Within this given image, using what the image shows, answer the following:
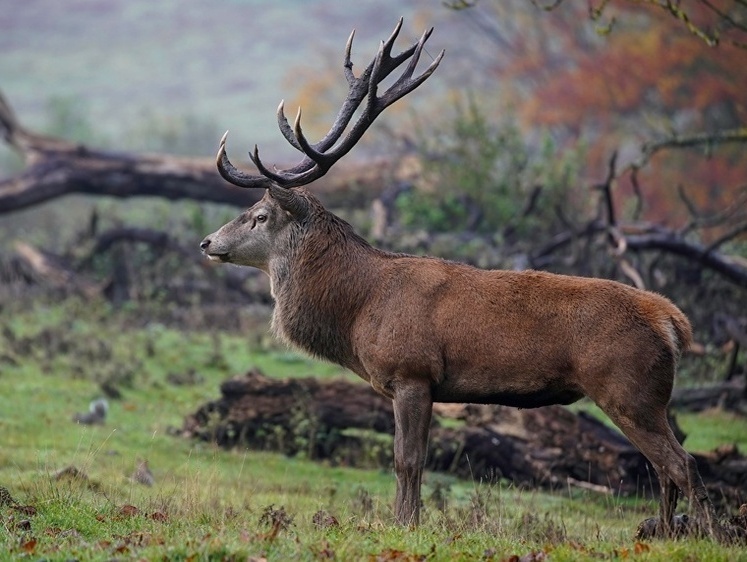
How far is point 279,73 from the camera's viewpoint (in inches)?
3374

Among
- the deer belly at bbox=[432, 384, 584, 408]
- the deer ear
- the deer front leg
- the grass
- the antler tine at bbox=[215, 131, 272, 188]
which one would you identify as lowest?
the grass

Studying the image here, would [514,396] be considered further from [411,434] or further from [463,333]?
[411,434]

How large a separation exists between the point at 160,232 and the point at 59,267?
1.83m

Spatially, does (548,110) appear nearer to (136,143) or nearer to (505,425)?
(136,143)

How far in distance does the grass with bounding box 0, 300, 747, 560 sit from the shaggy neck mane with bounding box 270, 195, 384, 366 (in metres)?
1.20

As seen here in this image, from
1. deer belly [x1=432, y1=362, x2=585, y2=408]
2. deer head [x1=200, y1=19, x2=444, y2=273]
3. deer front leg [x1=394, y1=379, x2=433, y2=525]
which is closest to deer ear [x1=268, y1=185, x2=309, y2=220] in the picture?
deer head [x1=200, y1=19, x2=444, y2=273]

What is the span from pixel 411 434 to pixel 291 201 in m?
2.14

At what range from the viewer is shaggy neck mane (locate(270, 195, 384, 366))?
9109mm

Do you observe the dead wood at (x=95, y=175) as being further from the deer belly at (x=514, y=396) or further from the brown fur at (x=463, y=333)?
the deer belly at (x=514, y=396)

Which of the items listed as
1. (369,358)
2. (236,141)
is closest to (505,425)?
(369,358)

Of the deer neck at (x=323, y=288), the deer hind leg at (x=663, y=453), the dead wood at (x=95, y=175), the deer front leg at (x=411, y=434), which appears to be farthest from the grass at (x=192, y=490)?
the dead wood at (x=95, y=175)

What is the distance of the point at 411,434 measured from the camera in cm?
850

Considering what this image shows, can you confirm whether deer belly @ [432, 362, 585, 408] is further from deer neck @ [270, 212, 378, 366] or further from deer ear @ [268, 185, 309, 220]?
deer ear @ [268, 185, 309, 220]

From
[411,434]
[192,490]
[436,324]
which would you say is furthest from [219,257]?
[411,434]
